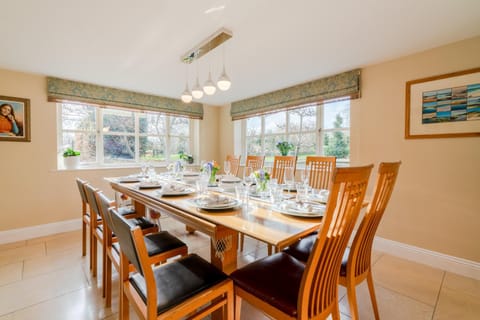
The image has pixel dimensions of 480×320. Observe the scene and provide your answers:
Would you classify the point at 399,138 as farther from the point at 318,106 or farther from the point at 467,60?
the point at 318,106

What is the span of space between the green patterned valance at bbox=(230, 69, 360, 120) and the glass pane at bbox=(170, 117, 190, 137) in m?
1.05

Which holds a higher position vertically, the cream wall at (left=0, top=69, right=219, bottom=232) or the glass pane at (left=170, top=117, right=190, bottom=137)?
the glass pane at (left=170, top=117, right=190, bottom=137)

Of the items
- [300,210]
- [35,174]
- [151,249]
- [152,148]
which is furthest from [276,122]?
[35,174]

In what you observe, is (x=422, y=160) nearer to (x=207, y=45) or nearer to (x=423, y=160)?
(x=423, y=160)

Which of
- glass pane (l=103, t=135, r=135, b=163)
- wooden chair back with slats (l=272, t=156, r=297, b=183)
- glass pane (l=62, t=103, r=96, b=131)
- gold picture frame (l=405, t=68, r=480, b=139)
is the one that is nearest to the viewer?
gold picture frame (l=405, t=68, r=480, b=139)

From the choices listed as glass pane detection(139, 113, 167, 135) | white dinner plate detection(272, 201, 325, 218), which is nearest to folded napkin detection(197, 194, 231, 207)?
white dinner plate detection(272, 201, 325, 218)

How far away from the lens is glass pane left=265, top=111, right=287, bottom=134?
3.90 metres

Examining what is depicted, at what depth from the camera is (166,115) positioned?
425 centimetres

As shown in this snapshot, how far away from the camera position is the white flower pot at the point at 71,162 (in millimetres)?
3240

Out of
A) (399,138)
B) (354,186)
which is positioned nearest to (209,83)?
(354,186)

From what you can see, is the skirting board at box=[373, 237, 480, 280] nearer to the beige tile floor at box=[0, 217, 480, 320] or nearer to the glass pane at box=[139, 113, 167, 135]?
the beige tile floor at box=[0, 217, 480, 320]

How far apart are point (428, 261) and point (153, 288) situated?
9.10ft

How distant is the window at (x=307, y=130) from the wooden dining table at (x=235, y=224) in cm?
213

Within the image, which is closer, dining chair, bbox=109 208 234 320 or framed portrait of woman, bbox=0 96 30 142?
dining chair, bbox=109 208 234 320
